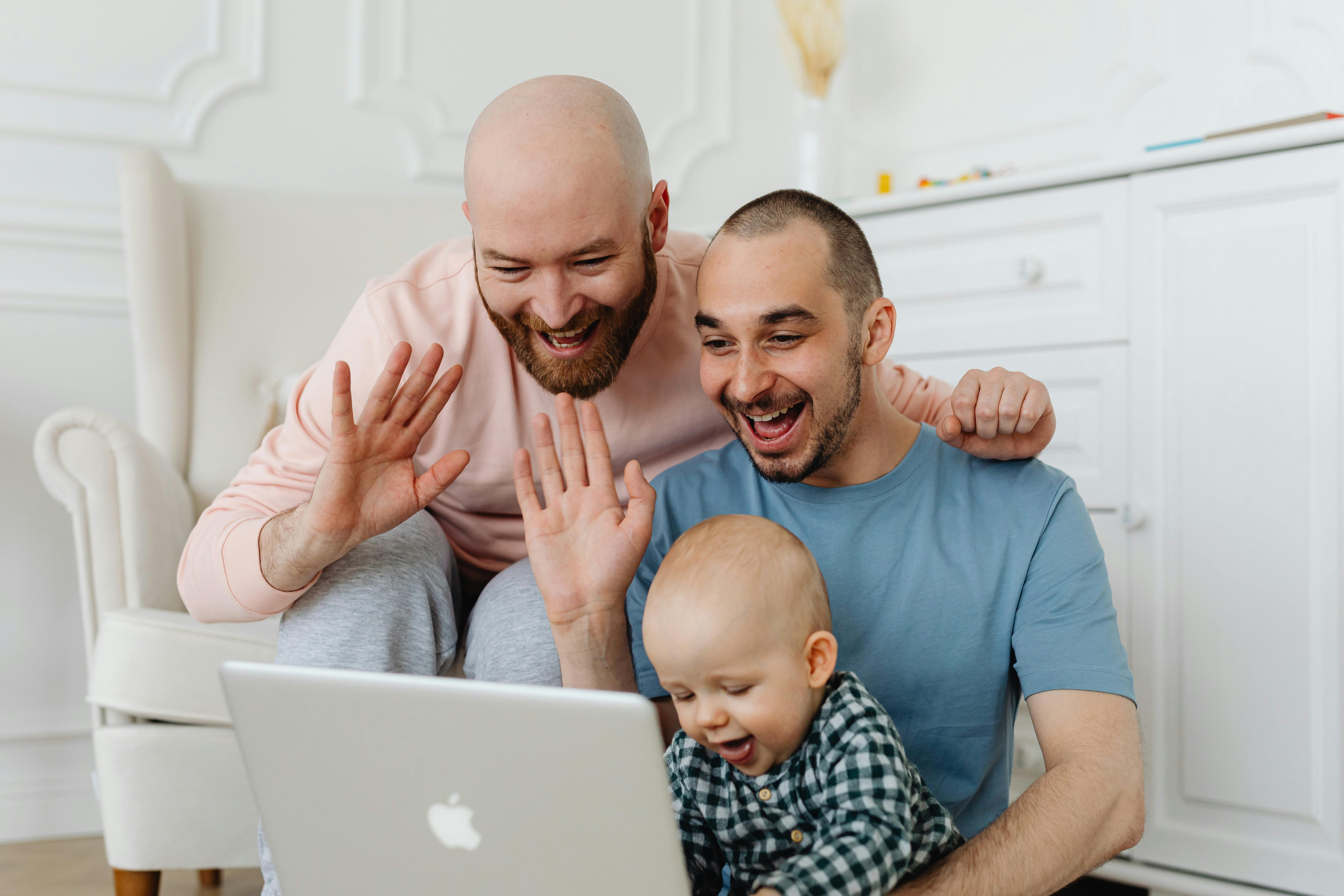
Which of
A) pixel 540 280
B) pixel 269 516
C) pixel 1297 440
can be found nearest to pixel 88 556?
pixel 269 516

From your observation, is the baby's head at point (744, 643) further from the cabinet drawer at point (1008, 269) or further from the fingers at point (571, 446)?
the cabinet drawer at point (1008, 269)

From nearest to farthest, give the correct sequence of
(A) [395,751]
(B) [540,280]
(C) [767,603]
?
(A) [395,751] → (C) [767,603] → (B) [540,280]

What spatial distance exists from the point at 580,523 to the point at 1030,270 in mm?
1044

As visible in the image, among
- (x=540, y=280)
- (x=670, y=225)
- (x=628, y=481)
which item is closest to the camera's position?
(x=628, y=481)

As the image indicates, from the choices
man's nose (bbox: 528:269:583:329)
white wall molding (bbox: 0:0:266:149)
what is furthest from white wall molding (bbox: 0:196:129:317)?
man's nose (bbox: 528:269:583:329)

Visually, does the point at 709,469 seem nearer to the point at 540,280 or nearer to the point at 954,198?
the point at 540,280

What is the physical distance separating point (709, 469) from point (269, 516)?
52 cm

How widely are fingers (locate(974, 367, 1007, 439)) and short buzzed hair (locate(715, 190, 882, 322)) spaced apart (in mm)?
151

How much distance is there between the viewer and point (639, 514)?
1.02 meters

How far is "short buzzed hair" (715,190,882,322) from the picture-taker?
43.9 inches

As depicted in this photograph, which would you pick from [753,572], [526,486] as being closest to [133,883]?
[526,486]

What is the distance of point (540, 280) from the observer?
1.19 meters

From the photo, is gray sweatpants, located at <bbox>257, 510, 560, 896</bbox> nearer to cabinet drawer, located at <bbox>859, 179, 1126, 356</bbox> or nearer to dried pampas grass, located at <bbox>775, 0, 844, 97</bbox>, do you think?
cabinet drawer, located at <bbox>859, 179, 1126, 356</bbox>

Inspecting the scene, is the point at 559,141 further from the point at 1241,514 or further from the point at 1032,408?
the point at 1241,514
